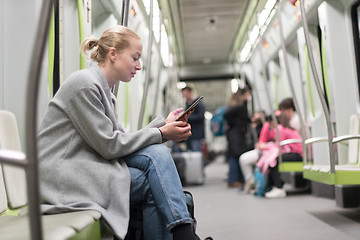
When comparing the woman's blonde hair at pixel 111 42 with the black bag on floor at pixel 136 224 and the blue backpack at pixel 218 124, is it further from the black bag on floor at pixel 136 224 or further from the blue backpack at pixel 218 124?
the blue backpack at pixel 218 124

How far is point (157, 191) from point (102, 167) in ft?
0.84

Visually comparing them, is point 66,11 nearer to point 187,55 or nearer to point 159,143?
point 159,143

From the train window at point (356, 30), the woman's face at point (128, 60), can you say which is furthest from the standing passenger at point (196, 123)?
the woman's face at point (128, 60)

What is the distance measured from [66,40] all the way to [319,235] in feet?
7.20

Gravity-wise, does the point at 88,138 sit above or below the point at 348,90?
below

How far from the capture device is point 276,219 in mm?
3566

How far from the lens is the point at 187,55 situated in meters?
10.6

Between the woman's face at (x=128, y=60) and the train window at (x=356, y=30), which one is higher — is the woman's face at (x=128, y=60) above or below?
below

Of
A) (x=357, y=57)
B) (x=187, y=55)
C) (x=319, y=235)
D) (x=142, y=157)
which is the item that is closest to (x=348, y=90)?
(x=357, y=57)

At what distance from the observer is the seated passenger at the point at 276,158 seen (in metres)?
5.23

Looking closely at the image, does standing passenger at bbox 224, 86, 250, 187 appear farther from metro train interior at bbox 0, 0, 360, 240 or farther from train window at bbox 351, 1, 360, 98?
train window at bbox 351, 1, 360, 98

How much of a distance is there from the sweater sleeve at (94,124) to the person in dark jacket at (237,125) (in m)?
5.34

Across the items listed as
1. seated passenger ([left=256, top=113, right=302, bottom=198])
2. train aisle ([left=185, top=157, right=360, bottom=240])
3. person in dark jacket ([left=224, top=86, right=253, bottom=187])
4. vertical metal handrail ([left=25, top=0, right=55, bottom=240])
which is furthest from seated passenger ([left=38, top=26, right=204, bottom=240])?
person in dark jacket ([left=224, top=86, right=253, bottom=187])

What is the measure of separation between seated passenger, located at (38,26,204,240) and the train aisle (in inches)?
46.7
